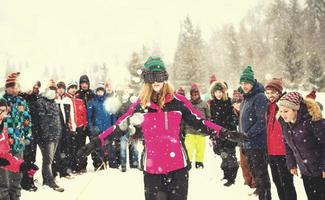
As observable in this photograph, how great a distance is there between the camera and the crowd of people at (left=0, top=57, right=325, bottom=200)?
15.7ft

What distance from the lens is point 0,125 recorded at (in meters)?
6.36

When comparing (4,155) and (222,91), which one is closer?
(4,155)

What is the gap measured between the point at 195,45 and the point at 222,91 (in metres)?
62.4

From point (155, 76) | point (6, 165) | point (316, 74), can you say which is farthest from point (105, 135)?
point (316, 74)

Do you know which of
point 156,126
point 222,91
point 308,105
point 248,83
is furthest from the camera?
point 222,91

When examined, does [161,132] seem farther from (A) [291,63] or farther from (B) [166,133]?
(A) [291,63]

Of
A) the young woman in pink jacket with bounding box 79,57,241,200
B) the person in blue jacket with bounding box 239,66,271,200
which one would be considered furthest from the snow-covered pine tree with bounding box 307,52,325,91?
the young woman in pink jacket with bounding box 79,57,241,200

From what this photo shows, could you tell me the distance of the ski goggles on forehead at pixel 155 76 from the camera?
15.9 ft

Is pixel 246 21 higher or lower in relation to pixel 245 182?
higher

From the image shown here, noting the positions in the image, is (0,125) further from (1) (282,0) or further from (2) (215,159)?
(1) (282,0)

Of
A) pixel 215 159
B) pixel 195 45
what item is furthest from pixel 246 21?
pixel 215 159

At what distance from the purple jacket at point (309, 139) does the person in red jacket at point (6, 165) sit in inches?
134

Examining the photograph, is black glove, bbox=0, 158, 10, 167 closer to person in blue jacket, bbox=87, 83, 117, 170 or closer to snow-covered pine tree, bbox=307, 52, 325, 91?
person in blue jacket, bbox=87, 83, 117, 170

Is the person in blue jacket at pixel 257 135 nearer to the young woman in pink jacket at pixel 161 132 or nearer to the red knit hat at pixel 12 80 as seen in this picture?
the young woman in pink jacket at pixel 161 132
